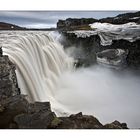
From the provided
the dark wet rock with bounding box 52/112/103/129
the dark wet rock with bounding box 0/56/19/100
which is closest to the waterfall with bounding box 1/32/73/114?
the dark wet rock with bounding box 0/56/19/100

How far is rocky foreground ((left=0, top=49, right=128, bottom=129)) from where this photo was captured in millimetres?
3120

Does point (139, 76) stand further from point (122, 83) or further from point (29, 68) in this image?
point (29, 68)

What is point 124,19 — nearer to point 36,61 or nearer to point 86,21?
point 86,21

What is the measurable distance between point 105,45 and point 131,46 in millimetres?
370

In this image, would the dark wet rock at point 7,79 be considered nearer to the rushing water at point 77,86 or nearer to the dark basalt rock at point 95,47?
the rushing water at point 77,86

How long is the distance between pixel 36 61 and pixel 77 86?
0.88 meters

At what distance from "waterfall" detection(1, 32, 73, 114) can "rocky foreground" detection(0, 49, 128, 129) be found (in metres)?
0.39

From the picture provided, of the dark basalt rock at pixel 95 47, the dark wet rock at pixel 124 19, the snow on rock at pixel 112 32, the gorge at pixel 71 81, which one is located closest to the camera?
the gorge at pixel 71 81

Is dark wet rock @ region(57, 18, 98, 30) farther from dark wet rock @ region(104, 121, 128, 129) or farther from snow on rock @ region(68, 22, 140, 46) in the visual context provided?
dark wet rock @ region(104, 121, 128, 129)

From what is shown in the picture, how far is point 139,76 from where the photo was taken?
4.04 m

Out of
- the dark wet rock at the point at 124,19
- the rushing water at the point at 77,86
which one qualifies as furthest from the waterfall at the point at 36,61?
the dark wet rock at the point at 124,19

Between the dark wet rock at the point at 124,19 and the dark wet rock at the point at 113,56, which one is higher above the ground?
the dark wet rock at the point at 124,19

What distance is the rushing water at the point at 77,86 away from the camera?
12.1 ft

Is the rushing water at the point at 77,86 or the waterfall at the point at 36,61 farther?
the waterfall at the point at 36,61
